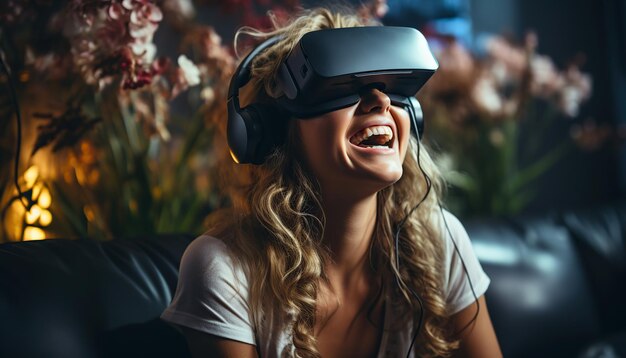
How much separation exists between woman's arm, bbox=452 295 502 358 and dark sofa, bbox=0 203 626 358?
382mm

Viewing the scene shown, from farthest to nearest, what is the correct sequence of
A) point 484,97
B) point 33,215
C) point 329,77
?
point 484,97
point 33,215
point 329,77

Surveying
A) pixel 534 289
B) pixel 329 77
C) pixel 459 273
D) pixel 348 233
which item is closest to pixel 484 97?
Result: pixel 534 289

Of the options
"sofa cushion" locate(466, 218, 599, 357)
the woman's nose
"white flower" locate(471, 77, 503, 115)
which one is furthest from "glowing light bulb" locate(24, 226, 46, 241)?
"white flower" locate(471, 77, 503, 115)

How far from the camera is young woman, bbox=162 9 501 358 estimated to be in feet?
2.86

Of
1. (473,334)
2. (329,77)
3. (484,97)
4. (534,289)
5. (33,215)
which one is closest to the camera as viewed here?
(329,77)

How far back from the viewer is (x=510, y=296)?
144cm

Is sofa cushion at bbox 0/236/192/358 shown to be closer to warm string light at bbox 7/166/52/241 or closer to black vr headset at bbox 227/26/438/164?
warm string light at bbox 7/166/52/241

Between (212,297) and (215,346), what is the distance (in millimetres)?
68

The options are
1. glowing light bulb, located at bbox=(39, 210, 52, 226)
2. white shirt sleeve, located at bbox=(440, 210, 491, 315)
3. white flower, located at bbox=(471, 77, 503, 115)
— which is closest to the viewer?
white shirt sleeve, located at bbox=(440, 210, 491, 315)

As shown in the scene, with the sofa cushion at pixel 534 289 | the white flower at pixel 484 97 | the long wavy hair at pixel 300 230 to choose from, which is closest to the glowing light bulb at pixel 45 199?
the long wavy hair at pixel 300 230

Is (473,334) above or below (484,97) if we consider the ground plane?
below

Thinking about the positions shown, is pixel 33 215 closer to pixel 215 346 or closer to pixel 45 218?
pixel 45 218

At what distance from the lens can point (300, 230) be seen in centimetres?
93

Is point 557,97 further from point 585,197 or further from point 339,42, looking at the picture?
point 339,42
